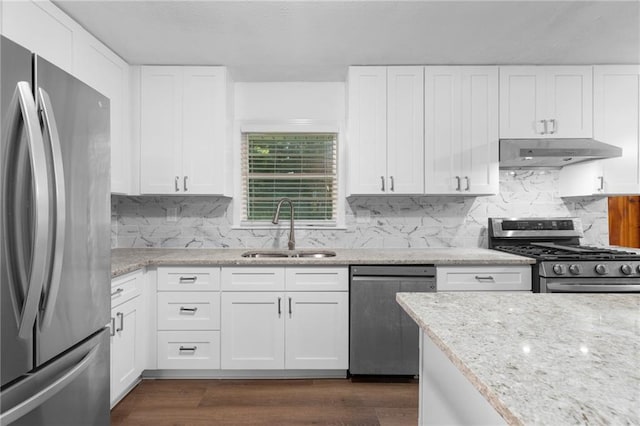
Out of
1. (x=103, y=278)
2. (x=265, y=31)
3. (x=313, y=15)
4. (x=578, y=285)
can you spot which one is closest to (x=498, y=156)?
(x=578, y=285)

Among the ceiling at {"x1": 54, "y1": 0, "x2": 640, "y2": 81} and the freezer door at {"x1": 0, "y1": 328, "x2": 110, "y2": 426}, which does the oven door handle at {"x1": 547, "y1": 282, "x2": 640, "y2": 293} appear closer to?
the ceiling at {"x1": 54, "y1": 0, "x2": 640, "y2": 81}

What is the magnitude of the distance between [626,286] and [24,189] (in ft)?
10.7

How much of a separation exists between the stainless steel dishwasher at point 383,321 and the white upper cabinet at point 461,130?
2.56ft

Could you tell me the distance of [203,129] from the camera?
282 centimetres

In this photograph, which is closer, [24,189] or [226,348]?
[24,189]

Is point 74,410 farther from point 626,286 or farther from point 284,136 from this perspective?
point 626,286

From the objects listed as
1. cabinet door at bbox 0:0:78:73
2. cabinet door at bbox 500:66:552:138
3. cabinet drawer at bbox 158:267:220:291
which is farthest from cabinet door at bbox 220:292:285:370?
cabinet door at bbox 500:66:552:138

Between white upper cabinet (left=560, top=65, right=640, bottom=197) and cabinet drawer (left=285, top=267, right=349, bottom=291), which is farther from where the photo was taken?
white upper cabinet (left=560, top=65, right=640, bottom=197)

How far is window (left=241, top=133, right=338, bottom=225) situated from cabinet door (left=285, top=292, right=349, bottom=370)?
909mm

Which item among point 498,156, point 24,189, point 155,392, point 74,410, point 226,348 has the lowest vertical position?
point 155,392

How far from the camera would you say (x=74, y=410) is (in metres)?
1.28

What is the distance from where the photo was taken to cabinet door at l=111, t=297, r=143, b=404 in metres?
2.09

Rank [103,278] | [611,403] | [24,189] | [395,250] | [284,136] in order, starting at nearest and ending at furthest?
[611,403], [24,189], [103,278], [395,250], [284,136]

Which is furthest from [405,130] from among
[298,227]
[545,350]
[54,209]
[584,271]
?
[54,209]
